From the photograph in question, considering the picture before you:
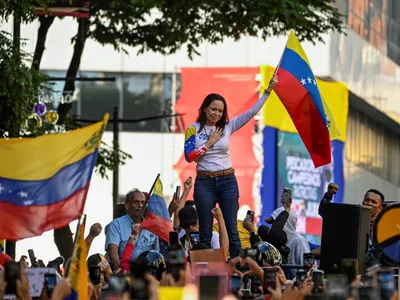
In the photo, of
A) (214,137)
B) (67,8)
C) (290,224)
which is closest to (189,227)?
(214,137)

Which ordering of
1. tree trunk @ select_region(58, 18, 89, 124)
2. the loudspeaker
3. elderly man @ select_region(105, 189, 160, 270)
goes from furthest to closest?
tree trunk @ select_region(58, 18, 89, 124), elderly man @ select_region(105, 189, 160, 270), the loudspeaker

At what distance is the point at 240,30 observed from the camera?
1156 inches

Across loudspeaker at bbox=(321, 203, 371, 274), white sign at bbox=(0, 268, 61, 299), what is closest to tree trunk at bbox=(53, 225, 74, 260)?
loudspeaker at bbox=(321, 203, 371, 274)

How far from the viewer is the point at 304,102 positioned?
18.5 metres

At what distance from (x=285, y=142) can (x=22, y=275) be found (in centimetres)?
3262

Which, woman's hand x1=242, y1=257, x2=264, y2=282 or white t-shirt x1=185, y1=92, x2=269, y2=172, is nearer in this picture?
woman's hand x1=242, y1=257, x2=264, y2=282

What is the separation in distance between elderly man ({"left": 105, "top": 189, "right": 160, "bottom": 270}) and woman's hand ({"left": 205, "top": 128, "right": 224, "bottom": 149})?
1361 millimetres

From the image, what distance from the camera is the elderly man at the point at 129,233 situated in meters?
16.6

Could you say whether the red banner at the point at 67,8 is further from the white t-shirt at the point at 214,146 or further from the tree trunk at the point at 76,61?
the white t-shirt at the point at 214,146

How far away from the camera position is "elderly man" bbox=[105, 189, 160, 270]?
54.4 ft

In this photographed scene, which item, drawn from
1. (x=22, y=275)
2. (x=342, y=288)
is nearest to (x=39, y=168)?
(x=22, y=275)

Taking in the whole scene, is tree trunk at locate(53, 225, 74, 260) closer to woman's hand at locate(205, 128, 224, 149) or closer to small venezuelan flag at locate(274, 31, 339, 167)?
small venezuelan flag at locate(274, 31, 339, 167)

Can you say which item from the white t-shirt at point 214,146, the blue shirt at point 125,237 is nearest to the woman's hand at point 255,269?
the white t-shirt at point 214,146

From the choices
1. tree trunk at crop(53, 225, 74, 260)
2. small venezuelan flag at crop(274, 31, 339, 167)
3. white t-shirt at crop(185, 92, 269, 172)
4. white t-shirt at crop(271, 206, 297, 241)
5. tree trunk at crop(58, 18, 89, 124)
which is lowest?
tree trunk at crop(53, 225, 74, 260)
